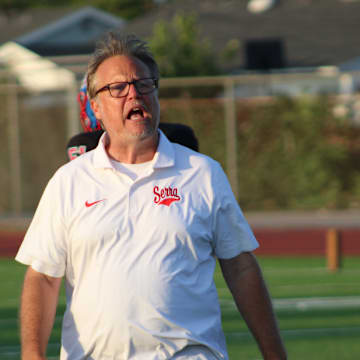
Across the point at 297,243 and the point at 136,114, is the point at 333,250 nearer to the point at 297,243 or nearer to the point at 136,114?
the point at 297,243

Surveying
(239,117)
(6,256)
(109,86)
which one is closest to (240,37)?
(239,117)

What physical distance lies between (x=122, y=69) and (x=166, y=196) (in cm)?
51

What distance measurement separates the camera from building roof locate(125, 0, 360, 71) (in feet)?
136

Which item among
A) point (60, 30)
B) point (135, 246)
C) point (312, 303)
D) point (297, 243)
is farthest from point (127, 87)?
point (60, 30)

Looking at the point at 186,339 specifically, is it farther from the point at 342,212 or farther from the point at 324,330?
the point at 342,212

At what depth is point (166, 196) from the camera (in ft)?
12.8

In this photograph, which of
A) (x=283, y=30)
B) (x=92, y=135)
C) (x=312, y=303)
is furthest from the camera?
(x=283, y=30)

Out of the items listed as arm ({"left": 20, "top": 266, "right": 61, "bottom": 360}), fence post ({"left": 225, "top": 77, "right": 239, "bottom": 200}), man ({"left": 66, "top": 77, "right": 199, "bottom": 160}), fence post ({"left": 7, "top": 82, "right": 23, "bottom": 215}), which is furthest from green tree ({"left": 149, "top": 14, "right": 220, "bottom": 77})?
arm ({"left": 20, "top": 266, "right": 61, "bottom": 360})

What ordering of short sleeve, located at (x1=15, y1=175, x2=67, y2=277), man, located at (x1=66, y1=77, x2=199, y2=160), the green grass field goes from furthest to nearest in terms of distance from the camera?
1. the green grass field
2. man, located at (x1=66, y1=77, x2=199, y2=160)
3. short sleeve, located at (x1=15, y1=175, x2=67, y2=277)

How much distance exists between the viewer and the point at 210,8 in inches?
1928

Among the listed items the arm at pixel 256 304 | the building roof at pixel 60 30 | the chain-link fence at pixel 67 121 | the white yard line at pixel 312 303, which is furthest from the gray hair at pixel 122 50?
the building roof at pixel 60 30

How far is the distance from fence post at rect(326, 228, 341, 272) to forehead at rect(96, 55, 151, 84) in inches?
459

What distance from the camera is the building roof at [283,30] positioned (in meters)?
41.5

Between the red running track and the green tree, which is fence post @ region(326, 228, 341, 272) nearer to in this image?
the red running track
